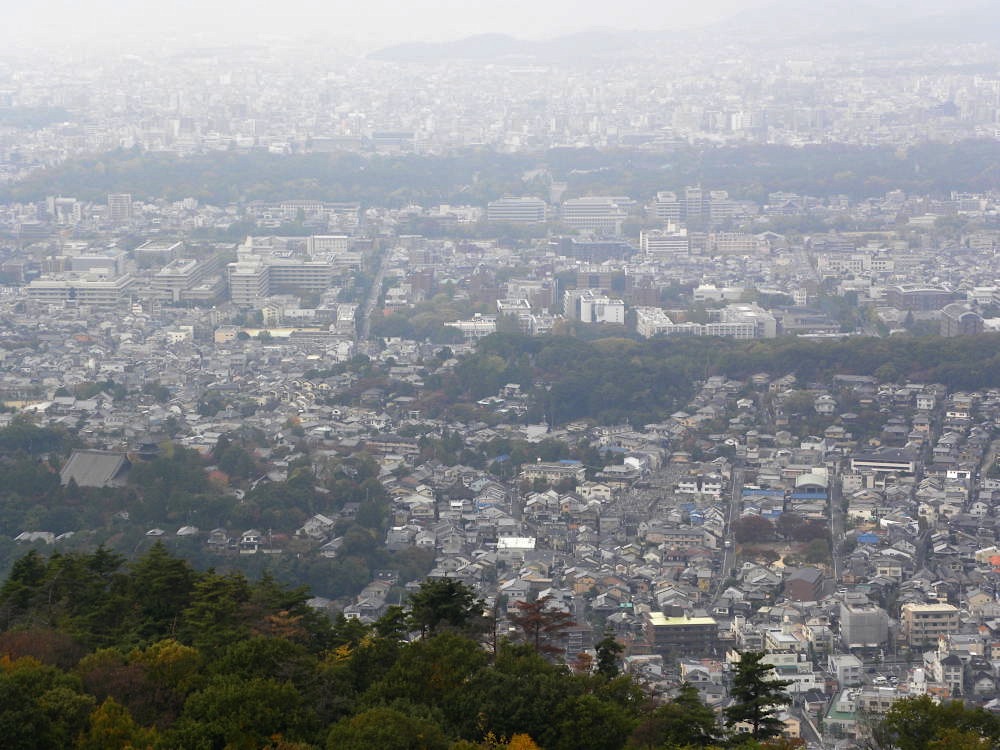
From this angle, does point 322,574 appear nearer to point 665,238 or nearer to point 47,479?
point 47,479

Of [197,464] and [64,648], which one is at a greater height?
[64,648]

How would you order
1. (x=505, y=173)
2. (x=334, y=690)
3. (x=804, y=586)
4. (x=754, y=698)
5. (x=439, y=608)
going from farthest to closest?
(x=505, y=173) < (x=804, y=586) < (x=439, y=608) < (x=754, y=698) < (x=334, y=690)

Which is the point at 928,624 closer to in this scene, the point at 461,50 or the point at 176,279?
the point at 176,279

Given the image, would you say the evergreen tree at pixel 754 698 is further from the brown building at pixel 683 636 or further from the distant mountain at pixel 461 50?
the distant mountain at pixel 461 50

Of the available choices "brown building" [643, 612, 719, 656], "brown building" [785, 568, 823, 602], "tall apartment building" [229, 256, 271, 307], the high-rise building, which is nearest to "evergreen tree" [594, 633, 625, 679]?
"brown building" [643, 612, 719, 656]

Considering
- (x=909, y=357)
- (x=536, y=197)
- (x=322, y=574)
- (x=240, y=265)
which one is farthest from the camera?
(x=536, y=197)

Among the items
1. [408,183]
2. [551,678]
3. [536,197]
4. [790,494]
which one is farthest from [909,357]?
[408,183]

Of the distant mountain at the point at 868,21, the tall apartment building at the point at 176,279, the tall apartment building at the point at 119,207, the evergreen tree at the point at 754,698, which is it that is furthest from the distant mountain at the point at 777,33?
the evergreen tree at the point at 754,698

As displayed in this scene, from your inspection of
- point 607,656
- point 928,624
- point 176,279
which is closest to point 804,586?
point 928,624
